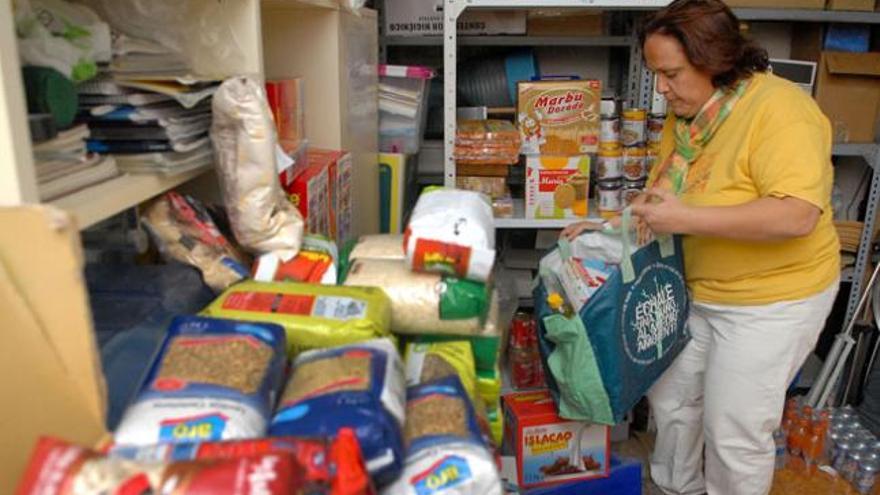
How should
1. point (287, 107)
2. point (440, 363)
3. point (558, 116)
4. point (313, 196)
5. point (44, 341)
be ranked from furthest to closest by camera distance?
point (558, 116), point (287, 107), point (313, 196), point (440, 363), point (44, 341)

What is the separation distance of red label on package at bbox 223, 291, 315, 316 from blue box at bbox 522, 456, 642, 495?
3.93 ft

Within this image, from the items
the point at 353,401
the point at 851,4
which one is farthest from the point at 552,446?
the point at 851,4

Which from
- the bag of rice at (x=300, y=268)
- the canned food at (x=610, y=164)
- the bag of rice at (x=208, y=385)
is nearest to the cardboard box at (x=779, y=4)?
the canned food at (x=610, y=164)

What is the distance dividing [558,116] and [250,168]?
4.14 ft

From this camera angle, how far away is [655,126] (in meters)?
2.10

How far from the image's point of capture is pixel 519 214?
218 cm

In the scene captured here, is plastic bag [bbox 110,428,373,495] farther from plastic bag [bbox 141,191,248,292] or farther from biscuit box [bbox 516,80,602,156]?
biscuit box [bbox 516,80,602,156]

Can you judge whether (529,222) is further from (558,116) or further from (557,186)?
(558,116)

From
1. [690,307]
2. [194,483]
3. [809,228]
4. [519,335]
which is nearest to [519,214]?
[519,335]

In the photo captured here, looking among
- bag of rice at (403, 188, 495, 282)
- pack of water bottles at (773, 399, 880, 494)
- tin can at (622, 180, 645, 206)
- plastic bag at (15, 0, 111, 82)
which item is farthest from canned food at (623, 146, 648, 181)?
plastic bag at (15, 0, 111, 82)

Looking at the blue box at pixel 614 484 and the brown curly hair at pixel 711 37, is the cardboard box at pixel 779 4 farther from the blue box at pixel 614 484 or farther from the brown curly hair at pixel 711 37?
the blue box at pixel 614 484

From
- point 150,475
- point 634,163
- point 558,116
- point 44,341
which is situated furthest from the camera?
point 634,163

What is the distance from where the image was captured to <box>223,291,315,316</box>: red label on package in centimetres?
84

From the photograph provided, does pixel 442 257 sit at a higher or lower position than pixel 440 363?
higher
